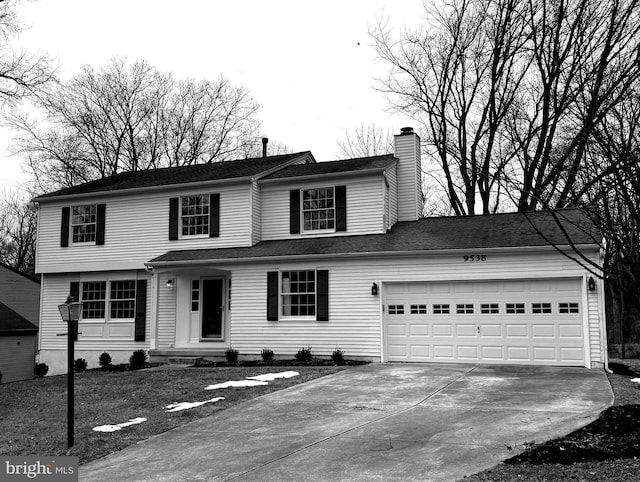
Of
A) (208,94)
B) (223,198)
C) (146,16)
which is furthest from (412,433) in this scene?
(208,94)

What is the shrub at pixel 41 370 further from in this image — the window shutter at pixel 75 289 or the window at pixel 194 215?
the window at pixel 194 215

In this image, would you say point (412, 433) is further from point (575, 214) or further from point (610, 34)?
point (610, 34)

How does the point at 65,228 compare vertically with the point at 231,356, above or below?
above

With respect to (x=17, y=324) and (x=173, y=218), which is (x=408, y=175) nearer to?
(x=173, y=218)

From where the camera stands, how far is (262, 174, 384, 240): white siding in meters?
17.4

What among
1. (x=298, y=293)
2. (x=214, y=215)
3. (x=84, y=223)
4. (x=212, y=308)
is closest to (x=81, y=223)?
(x=84, y=223)

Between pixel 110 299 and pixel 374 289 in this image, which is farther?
pixel 110 299

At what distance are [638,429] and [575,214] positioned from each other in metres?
10.6

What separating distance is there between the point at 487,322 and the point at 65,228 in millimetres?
14128

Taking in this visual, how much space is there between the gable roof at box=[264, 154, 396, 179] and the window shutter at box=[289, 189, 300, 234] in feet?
1.90

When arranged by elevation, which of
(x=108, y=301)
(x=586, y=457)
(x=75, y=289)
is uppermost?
(x=75, y=289)

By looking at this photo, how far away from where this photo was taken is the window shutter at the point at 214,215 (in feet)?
61.2

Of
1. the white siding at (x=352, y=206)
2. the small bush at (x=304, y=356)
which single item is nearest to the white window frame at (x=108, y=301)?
the white siding at (x=352, y=206)

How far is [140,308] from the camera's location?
18.9 m
